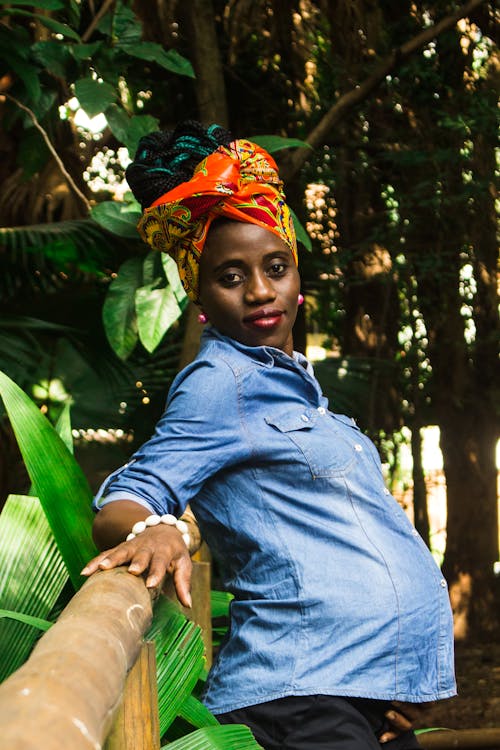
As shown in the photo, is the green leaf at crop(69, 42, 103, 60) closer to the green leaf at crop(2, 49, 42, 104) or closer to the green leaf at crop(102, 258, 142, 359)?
the green leaf at crop(2, 49, 42, 104)

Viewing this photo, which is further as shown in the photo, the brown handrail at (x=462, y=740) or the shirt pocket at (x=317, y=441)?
the brown handrail at (x=462, y=740)

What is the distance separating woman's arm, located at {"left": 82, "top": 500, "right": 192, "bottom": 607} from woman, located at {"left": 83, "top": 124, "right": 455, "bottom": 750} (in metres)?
0.02

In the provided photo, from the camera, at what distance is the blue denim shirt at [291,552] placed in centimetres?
151

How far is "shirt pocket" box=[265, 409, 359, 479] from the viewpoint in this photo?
1.59 m

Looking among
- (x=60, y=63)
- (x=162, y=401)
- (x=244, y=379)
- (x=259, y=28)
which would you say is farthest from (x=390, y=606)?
(x=259, y=28)

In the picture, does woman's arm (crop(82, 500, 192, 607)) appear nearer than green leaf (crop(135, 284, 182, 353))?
Yes

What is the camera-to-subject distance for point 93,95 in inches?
114

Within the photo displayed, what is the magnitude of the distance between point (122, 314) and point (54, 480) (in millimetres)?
1262

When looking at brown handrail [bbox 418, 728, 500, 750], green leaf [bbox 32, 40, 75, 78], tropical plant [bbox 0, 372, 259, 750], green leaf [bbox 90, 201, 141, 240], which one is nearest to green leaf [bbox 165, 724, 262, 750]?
tropical plant [bbox 0, 372, 259, 750]

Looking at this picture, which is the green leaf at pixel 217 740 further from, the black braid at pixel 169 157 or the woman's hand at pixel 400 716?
the black braid at pixel 169 157

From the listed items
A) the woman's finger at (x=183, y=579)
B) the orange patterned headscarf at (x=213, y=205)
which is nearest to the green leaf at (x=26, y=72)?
the orange patterned headscarf at (x=213, y=205)

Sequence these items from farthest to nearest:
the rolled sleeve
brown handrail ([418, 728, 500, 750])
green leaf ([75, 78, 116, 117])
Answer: brown handrail ([418, 728, 500, 750])
green leaf ([75, 78, 116, 117])
the rolled sleeve

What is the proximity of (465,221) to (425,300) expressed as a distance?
0.51 meters

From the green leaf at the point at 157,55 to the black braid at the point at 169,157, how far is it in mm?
1136
